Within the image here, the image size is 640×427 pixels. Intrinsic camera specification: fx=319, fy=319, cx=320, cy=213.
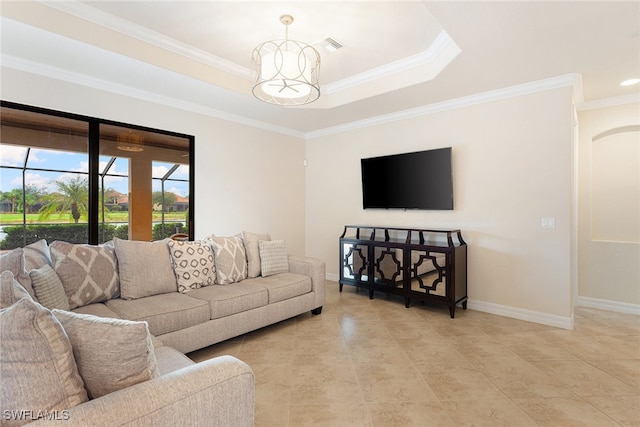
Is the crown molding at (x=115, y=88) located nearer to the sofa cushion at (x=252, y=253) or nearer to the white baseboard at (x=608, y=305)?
the sofa cushion at (x=252, y=253)

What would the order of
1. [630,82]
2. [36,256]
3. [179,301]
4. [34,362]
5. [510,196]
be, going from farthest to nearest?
[510,196]
[630,82]
[179,301]
[36,256]
[34,362]

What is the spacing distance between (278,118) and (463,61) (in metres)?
2.56

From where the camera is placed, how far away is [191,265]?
117 inches

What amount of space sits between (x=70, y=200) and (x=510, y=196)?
468 cm

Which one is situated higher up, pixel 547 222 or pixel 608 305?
pixel 547 222

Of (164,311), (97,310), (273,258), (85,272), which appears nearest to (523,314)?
(273,258)

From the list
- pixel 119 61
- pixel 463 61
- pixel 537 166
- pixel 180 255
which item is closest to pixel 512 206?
pixel 537 166

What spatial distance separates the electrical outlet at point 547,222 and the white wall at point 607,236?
3.79 feet

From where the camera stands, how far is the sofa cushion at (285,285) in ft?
10.3

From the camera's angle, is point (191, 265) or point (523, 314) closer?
point (191, 265)

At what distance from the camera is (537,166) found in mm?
3402

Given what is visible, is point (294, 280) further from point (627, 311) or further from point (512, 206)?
point (627, 311)

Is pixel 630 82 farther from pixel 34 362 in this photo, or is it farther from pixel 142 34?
pixel 34 362

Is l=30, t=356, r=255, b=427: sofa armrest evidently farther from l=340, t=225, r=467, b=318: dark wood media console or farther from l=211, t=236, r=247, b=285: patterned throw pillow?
l=340, t=225, r=467, b=318: dark wood media console
